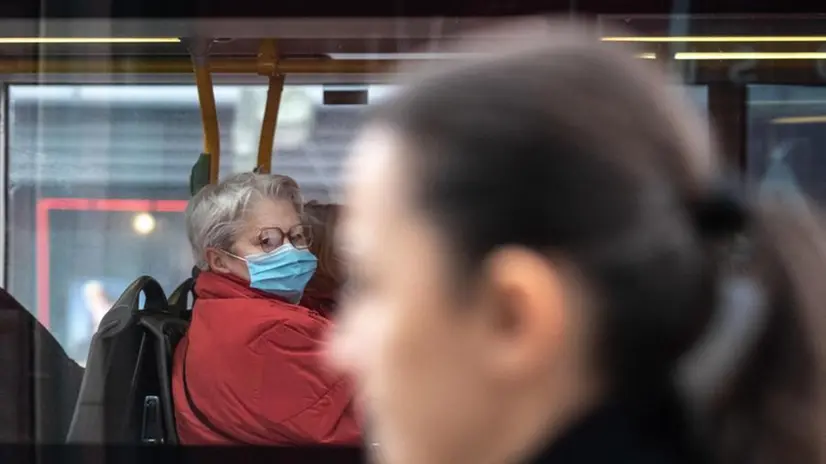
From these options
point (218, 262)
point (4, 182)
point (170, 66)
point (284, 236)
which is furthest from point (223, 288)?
point (4, 182)

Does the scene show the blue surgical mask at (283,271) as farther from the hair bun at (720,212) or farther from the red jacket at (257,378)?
the hair bun at (720,212)

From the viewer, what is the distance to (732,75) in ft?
8.08

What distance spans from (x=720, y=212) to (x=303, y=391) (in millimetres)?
1989

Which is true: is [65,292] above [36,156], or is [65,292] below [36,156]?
below

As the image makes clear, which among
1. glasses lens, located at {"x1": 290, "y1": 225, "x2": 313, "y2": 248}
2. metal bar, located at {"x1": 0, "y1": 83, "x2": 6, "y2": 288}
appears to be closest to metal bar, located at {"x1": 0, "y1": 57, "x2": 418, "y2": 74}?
metal bar, located at {"x1": 0, "y1": 83, "x2": 6, "y2": 288}

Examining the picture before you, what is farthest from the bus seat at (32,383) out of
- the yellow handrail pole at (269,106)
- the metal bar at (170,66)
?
the yellow handrail pole at (269,106)

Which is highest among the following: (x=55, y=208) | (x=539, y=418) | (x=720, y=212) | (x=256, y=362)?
(x=720, y=212)

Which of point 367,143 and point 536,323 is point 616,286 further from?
point 367,143

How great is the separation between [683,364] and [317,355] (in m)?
1.97

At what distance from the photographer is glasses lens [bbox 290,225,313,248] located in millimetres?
2627

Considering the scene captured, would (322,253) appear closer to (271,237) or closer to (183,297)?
(271,237)

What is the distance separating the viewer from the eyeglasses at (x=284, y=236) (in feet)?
8.63

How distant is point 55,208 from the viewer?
9.27 feet

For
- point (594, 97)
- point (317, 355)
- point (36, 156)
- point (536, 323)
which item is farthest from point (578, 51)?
point (36, 156)
